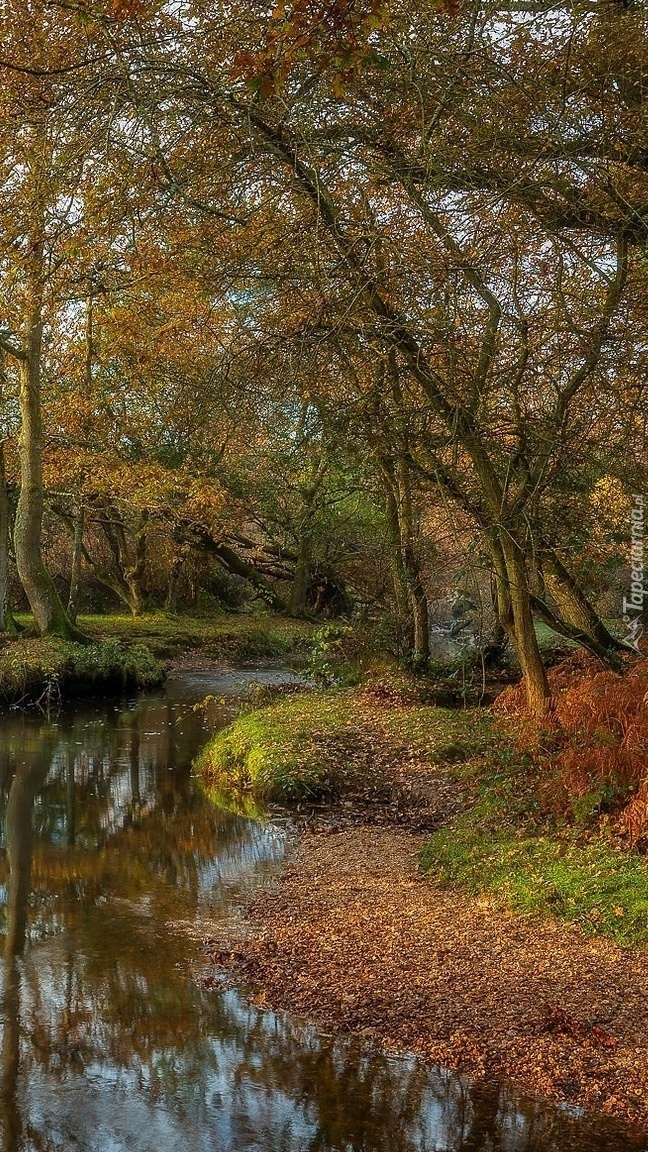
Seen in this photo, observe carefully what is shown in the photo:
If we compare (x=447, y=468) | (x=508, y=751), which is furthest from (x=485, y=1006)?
(x=447, y=468)

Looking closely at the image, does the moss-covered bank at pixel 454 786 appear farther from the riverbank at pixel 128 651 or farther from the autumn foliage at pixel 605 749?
the riverbank at pixel 128 651

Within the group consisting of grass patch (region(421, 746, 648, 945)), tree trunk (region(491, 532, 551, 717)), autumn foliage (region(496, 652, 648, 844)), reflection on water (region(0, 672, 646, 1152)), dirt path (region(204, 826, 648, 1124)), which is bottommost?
reflection on water (region(0, 672, 646, 1152))

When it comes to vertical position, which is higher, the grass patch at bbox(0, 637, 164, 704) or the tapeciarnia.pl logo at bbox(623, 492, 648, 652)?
the tapeciarnia.pl logo at bbox(623, 492, 648, 652)

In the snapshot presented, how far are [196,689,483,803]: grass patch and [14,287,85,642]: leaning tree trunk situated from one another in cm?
893

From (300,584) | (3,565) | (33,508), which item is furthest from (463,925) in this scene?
(300,584)

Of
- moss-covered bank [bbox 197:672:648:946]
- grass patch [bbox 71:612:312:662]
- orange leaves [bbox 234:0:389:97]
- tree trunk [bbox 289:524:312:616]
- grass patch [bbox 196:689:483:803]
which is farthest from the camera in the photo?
tree trunk [bbox 289:524:312:616]

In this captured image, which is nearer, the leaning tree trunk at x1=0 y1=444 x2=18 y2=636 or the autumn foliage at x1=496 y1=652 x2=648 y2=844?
the autumn foliage at x1=496 y1=652 x2=648 y2=844

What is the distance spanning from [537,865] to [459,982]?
168 centimetres

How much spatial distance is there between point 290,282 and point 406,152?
4.90ft

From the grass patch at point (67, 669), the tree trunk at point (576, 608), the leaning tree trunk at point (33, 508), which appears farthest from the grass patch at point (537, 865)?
the leaning tree trunk at point (33, 508)

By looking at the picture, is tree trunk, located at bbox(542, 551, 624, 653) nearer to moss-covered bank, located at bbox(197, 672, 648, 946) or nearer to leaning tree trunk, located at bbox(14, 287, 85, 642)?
moss-covered bank, located at bbox(197, 672, 648, 946)

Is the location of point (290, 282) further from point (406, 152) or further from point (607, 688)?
point (607, 688)

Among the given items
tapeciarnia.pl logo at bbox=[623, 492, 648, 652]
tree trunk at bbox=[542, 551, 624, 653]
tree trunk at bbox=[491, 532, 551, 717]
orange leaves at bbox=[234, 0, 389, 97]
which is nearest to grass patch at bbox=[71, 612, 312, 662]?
tapeciarnia.pl logo at bbox=[623, 492, 648, 652]

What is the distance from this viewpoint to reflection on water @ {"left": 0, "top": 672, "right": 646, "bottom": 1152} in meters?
4.46
